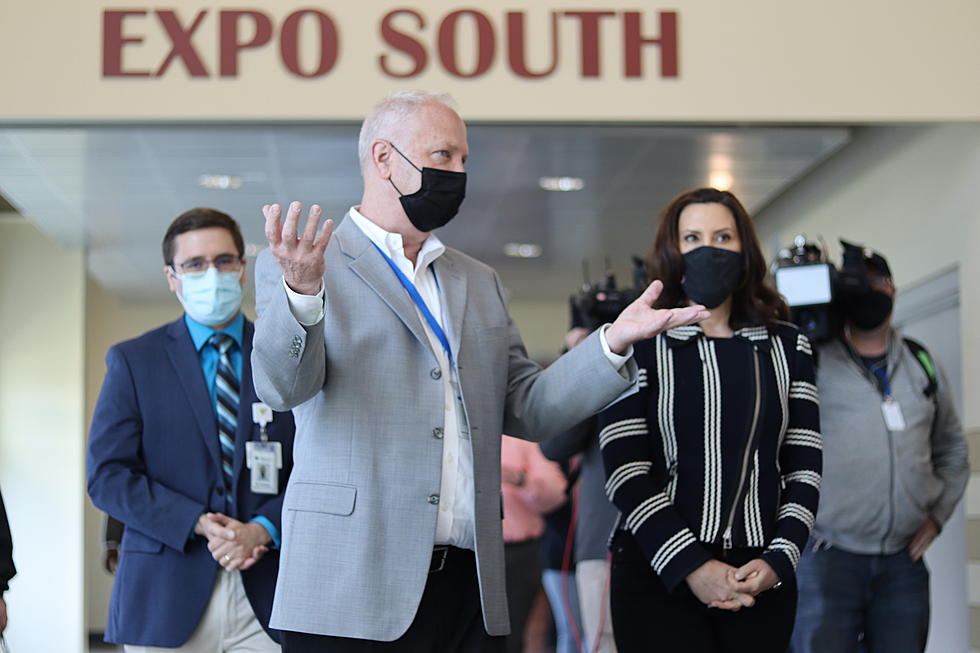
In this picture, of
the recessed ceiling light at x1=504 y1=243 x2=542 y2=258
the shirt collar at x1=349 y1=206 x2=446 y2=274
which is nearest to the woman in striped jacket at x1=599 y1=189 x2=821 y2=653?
the shirt collar at x1=349 y1=206 x2=446 y2=274

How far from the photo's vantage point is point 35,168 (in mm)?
7789

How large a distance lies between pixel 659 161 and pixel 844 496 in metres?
4.40

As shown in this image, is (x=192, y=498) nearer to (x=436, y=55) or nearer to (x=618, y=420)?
(x=618, y=420)

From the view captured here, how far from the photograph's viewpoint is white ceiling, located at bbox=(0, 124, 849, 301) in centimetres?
705

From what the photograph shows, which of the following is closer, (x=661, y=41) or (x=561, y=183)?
(x=661, y=41)

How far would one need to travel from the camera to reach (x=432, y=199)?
2463mm

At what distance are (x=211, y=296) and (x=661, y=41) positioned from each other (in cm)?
349

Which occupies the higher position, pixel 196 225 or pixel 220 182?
pixel 220 182

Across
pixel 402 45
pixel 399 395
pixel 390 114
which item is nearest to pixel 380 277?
pixel 399 395

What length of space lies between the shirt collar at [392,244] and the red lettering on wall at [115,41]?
12.5 feet

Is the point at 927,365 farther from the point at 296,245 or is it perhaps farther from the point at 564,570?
the point at 296,245

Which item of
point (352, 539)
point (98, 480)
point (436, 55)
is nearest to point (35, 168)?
point (436, 55)

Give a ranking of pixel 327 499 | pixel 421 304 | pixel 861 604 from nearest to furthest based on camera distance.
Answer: pixel 327 499, pixel 421 304, pixel 861 604

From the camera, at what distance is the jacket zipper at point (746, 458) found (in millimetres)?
2764
